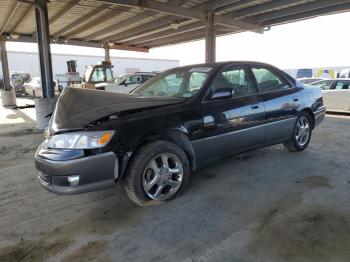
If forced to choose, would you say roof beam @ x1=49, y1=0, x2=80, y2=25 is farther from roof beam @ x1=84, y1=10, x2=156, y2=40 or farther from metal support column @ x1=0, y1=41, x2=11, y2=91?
metal support column @ x1=0, y1=41, x2=11, y2=91

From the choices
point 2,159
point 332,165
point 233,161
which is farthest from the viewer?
point 2,159

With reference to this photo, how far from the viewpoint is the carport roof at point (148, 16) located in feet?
29.3

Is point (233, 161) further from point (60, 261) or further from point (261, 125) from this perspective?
point (60, 261)

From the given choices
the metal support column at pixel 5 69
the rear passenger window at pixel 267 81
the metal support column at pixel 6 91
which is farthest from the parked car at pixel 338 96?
the metal support column at pixel 5 69

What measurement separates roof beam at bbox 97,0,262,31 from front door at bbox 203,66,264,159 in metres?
5.85

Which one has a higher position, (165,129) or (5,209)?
(165,129)

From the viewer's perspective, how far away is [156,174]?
9.39 feet

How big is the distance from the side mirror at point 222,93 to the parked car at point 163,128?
0.04 feet

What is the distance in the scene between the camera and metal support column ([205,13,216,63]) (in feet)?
32.9

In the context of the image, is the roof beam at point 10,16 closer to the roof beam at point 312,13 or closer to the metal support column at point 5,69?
the metal support column at point 5,69

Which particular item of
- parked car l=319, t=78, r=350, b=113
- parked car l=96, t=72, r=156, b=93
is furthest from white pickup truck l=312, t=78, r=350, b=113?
parked car l=96, t=72, r=156, b=93

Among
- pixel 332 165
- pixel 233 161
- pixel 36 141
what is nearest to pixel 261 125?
pixel 233 161

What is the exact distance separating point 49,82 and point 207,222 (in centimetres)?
702

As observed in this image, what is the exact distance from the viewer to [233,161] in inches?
169
